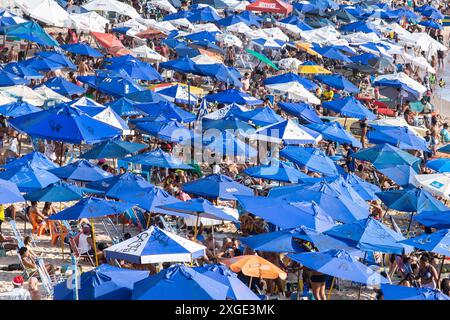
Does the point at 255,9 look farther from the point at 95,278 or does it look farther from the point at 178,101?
the point at 95,278

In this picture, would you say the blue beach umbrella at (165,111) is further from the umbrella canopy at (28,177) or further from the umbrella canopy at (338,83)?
the umbrella canopy at (338,83)

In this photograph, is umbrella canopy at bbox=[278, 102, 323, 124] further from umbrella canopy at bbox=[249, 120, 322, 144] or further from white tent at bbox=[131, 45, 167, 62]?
white tent at bbox=[131, 45, 167, 62]

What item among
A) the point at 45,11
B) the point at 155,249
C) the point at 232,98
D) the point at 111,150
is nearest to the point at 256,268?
the point at 155,249

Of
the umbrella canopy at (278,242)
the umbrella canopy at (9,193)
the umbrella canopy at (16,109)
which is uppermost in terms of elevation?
the umbrella canopy at (9,193)

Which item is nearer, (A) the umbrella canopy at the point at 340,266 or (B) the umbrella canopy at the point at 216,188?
(A) the umbrella canopy at the point at 340,266

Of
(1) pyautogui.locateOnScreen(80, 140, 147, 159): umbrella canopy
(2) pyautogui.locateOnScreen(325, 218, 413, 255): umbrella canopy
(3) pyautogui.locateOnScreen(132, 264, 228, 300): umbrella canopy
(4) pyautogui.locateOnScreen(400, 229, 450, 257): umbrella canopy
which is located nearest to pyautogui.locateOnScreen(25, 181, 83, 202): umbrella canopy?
(1) pyautogui.locateOnScreen(80, 140, 147, 159): umbrella canopy

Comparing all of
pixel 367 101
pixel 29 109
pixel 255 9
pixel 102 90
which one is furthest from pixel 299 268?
pixel 255 9

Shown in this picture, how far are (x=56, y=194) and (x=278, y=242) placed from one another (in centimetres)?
288

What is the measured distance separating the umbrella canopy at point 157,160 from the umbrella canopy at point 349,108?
19.2 ft

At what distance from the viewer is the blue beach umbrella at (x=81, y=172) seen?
14086mm

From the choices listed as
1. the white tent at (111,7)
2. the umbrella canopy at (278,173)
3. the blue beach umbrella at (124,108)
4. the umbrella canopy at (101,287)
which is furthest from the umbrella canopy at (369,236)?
the white tent at (111,7)

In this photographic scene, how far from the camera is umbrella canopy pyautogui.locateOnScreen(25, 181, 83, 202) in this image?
13.0 metres

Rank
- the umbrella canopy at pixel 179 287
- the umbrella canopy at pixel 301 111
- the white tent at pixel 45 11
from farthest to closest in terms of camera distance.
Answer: the white tent at pixel 45 11
the umbrella canopy at pixel 301 111
the umbrella canopy at pixel 179 287

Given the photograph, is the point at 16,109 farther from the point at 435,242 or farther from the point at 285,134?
the point at 435,242
